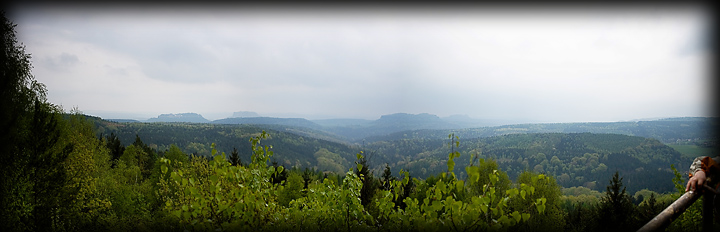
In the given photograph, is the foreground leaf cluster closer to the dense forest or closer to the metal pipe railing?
the dense forest

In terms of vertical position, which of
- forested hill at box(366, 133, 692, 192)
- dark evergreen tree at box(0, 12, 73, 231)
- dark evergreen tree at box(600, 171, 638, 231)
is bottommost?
forested hill at box(366, 133, 692, 192)

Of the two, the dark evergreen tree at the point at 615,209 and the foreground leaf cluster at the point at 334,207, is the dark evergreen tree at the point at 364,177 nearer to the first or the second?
the foreground leaf cluster at the point at 334,207

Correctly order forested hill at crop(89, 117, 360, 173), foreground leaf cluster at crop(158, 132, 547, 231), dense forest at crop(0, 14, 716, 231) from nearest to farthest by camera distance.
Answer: foreground leaf cluster at crop(158, 132, 547, 231) → dense forest at crop(0, 14, 716, 231) → forested hill at crop(89, 117, 360, 173)

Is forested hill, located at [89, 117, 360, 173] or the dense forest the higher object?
the dense forest

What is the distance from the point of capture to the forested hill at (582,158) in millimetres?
100688

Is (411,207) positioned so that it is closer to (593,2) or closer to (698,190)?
(698,190)

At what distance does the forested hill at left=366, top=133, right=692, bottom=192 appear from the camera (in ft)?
330

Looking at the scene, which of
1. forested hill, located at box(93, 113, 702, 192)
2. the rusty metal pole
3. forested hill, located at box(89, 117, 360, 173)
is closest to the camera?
the rusty metal pole

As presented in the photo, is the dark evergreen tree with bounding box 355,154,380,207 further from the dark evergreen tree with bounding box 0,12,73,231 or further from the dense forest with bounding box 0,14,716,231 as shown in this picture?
the dark evergreen tree with bounding box 0,12,73,231

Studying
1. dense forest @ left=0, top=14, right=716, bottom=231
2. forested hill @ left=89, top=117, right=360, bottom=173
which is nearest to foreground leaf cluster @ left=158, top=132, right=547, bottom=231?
dense forest @ left=0, top=14, right=716, bottom=231

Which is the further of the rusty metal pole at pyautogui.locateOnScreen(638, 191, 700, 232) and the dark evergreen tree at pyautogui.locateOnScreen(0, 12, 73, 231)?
the dark evergreen tree at pyautogui.locateOnScreen(0, 12, 73, 231)


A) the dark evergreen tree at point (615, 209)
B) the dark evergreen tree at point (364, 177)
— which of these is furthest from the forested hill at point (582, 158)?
the dark evergreen tree at point (364, 177)

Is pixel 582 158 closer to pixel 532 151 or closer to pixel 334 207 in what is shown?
pixel 532 151

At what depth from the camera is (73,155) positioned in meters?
12.9
